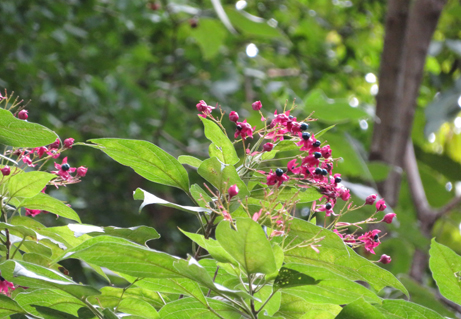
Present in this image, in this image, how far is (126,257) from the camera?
592 mm

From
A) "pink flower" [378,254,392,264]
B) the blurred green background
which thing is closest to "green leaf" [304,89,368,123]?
the blurred green background

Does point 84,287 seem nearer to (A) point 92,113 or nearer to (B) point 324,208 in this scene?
(B) point 324,208

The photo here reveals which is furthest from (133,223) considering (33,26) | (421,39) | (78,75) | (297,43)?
(421,39)

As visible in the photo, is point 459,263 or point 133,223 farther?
point 133,223

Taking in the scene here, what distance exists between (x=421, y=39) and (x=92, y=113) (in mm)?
1750

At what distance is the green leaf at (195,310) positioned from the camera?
2.06 feet

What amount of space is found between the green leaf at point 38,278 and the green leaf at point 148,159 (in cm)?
18

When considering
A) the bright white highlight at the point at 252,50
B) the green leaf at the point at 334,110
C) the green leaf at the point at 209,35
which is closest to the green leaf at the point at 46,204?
the green leaf at the point at 334,110

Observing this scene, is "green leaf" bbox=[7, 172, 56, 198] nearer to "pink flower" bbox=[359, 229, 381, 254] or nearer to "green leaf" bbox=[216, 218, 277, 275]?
"green leaf" bbox=[216, 218, 277, 275]

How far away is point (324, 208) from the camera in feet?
2.60

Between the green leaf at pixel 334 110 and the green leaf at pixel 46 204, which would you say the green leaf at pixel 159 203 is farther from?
the green leaf at pixel 334 110

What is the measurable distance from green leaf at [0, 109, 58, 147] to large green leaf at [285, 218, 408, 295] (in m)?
0.34

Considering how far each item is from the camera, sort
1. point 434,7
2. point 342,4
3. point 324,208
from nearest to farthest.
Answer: point 324,208 → point 434,7 → point 342,4

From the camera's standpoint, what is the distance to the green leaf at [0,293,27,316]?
0.62m
